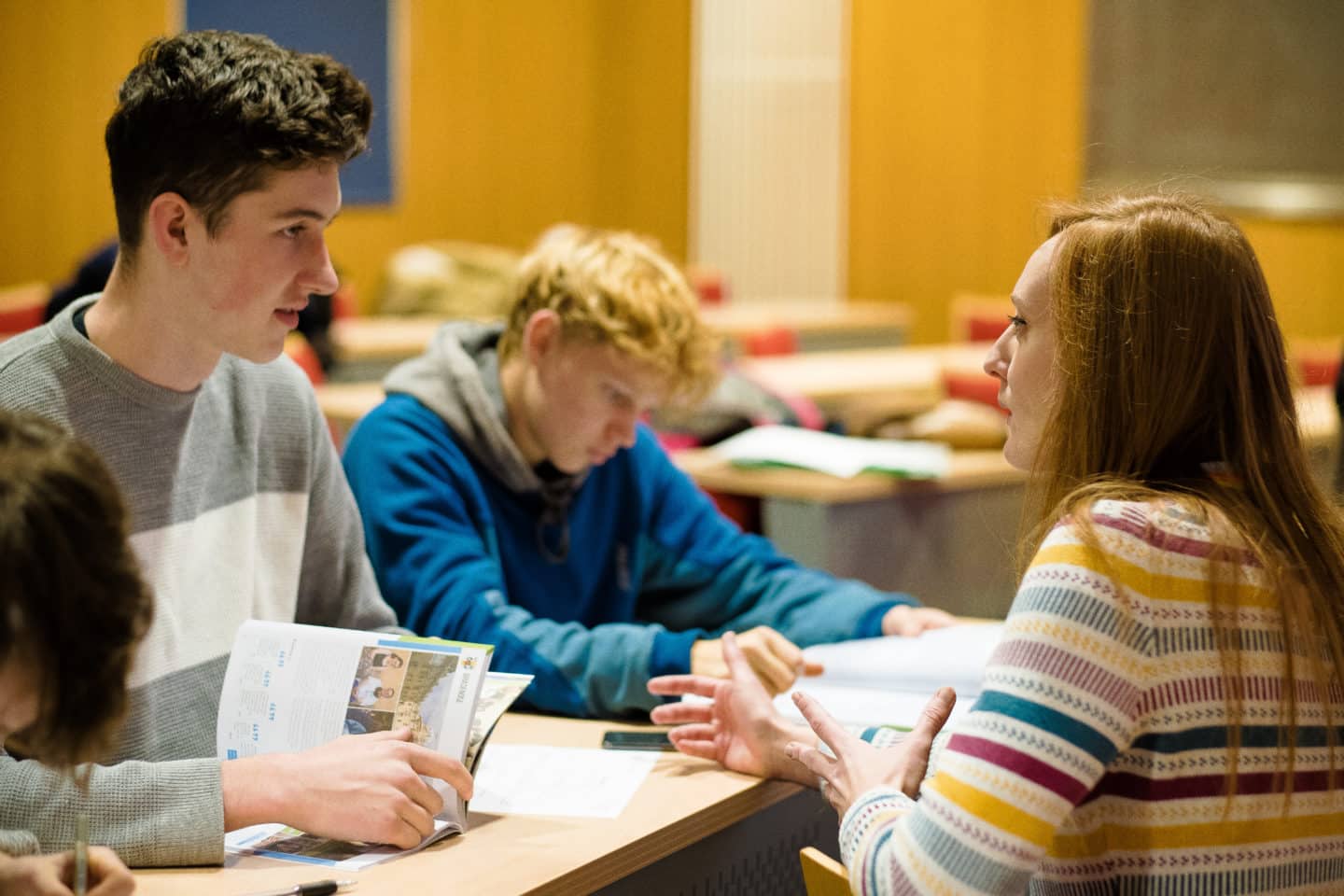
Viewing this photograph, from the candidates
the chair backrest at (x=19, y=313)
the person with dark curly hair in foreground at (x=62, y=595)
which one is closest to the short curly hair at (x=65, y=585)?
the person with dark curly hair in foreground at (x=62, y=595)

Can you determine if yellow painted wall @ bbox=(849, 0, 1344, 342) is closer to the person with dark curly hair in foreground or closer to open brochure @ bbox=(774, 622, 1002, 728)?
open brochure @ bbox=(774, 622, 1002, 728)

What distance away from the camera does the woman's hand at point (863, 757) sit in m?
1.46

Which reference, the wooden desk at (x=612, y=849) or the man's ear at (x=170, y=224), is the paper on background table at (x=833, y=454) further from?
the man's ear at (x=170, y=224)

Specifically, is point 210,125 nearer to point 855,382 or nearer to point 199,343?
point 199,343

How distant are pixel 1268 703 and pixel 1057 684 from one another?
0.69 feet

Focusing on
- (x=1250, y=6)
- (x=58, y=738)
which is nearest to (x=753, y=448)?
(x=58, y=738)

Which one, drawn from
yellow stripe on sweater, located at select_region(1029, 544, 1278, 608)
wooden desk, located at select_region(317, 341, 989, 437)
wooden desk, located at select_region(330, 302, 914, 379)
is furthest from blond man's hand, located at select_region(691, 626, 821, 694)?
wooden desk, located at select_region(330, 302, 914, 379)

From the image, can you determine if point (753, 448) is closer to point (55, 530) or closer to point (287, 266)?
point (287, 266)

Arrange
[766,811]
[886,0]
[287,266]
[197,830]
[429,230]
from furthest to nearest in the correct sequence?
[429,230], [886,0], [766,811], [287,266], [197,830]

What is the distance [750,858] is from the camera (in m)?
1.90

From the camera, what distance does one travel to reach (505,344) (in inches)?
93.4

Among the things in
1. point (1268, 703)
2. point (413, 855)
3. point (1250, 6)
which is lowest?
point (413, 855)

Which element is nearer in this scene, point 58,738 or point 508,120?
point 58,738

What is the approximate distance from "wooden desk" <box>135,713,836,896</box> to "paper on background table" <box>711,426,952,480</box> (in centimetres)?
146
